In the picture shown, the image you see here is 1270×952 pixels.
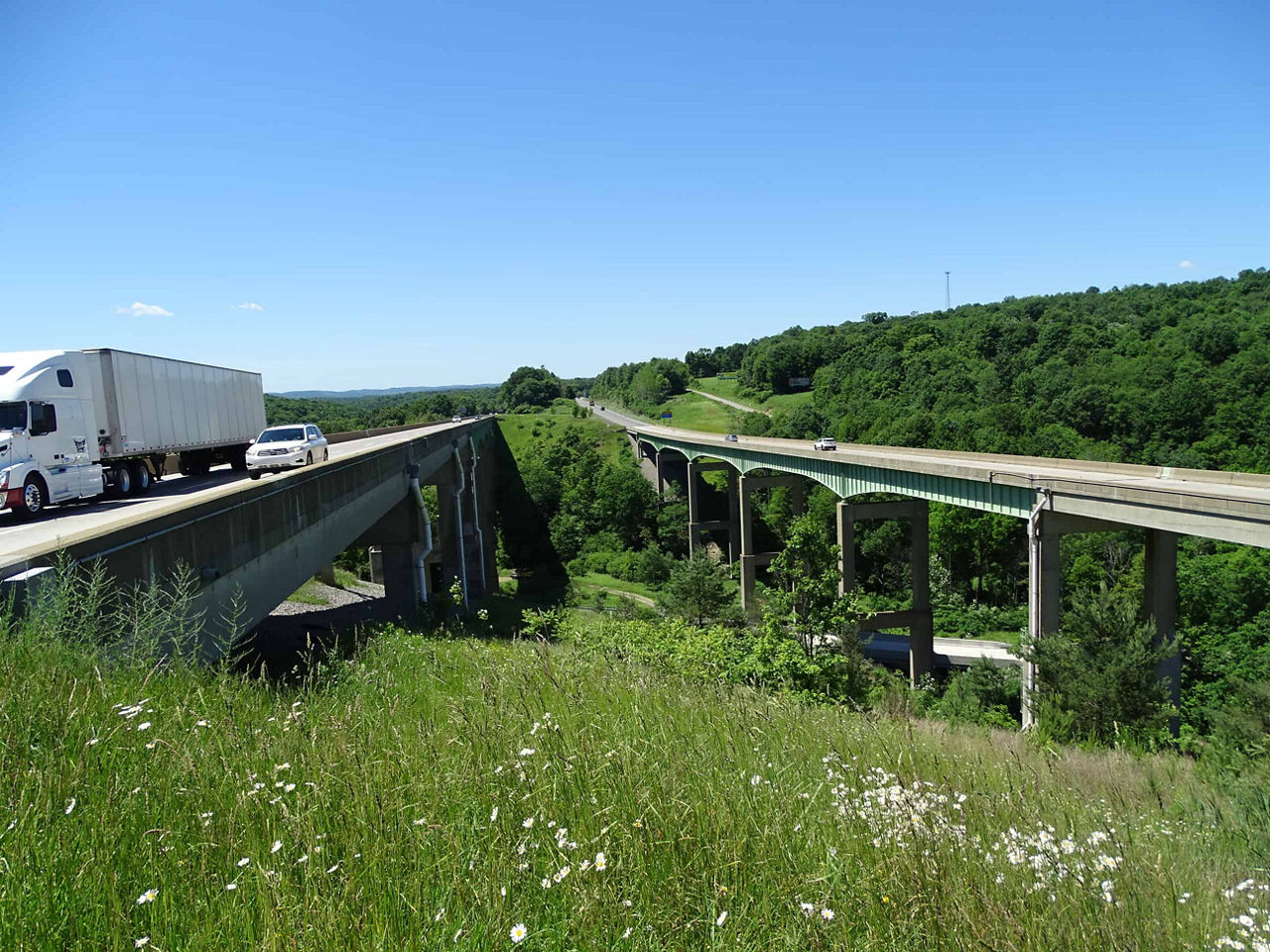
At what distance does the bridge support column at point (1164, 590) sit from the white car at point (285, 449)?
83.8 ft

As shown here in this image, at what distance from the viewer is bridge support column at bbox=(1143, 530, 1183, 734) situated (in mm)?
23844

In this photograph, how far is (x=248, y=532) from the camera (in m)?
12.8

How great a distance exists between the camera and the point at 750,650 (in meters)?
17.3

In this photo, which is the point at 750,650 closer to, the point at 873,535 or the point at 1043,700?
the point at 1043,700

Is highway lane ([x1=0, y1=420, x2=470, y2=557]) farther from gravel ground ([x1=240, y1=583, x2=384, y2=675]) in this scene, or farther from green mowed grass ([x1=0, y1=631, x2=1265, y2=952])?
green mowed grass ([x1=0, y1=631, x2=1265, y2=952])

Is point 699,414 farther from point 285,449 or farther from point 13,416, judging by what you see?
point 13,416

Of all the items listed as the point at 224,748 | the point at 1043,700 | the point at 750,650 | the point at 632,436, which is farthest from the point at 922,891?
the point at 632,436

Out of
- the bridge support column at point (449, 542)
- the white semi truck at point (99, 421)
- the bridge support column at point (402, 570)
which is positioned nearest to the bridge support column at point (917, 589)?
the bridge support column at point (449, 542)

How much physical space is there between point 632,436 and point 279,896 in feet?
318

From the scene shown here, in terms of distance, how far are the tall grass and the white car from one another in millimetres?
20187

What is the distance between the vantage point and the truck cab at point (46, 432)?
46.5 ft

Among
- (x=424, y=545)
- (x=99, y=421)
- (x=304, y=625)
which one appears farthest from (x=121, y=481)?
(x=424, y=545)

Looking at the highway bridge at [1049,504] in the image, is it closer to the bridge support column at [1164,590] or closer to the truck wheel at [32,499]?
the bridge support column at [1164,590]

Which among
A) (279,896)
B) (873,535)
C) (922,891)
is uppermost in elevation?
(279,896)
